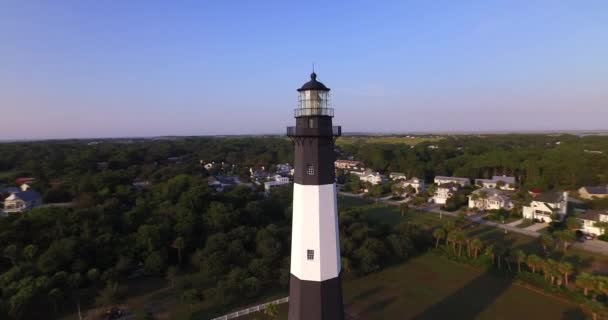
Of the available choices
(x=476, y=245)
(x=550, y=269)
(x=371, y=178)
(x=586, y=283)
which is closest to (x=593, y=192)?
(x=476, y=245)

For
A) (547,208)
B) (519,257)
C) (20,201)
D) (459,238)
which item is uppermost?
(20,201)

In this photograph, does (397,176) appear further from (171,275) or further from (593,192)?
(171,275)

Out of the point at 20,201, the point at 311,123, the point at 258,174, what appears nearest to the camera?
the point at 311,123

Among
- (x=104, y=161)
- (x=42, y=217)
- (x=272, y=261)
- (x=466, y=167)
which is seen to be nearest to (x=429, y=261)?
(x=272, y=261)

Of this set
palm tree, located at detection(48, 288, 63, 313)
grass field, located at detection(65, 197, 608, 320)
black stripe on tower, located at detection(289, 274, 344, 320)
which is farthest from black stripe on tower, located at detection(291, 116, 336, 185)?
palm tree, located at detection(48, 288, 63, 313)

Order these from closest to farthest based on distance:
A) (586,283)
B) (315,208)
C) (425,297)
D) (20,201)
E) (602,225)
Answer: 1. (315,208)
2. (586,283)
3. (425,297)
4. (602,225)
5. (20,201)

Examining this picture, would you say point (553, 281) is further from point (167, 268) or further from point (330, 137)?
point (167, 268)

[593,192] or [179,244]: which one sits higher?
[179,244]

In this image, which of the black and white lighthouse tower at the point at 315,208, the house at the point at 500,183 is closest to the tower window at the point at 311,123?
the black and white lighthouse tower at the point at 315,208
